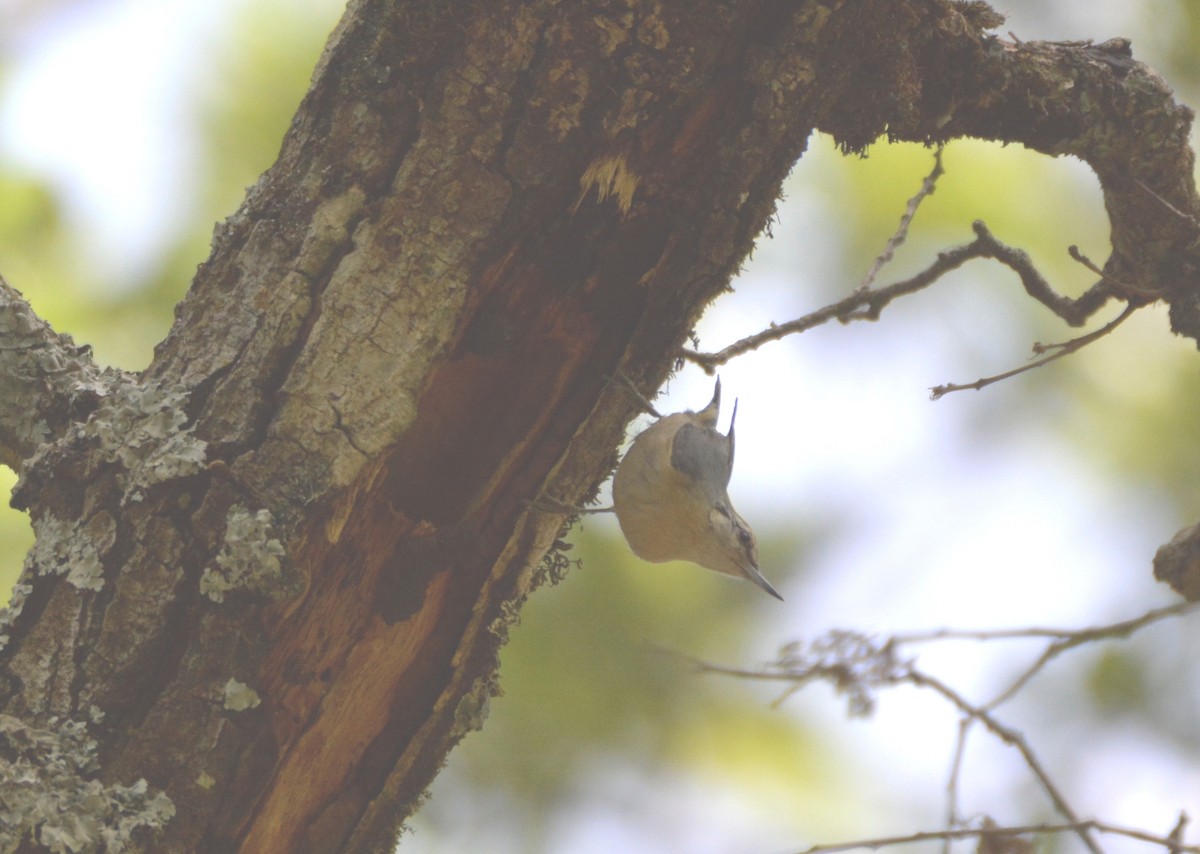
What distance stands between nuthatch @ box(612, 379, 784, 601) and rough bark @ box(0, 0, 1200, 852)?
30.0 inches

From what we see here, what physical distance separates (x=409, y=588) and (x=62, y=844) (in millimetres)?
583

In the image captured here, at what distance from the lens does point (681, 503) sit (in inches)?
101

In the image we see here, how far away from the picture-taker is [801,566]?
3.50 meters

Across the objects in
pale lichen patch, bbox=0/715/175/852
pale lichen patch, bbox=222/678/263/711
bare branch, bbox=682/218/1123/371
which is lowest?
pale lichen patch, bbox=0/715/175/852

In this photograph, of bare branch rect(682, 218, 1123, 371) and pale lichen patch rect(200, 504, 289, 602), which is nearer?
pale lichen patch rect(200, 504, 289, 602)

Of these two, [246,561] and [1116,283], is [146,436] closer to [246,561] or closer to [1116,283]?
[246,561]

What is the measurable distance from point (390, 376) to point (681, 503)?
116 cm

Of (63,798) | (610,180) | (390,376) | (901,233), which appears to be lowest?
(63,798)

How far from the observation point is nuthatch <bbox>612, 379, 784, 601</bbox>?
2.56 meters

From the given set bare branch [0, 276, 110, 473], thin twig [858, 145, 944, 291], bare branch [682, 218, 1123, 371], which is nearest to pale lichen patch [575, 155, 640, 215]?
bare branch [682, 218, 1123, 371]

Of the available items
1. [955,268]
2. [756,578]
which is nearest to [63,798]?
[756,578]

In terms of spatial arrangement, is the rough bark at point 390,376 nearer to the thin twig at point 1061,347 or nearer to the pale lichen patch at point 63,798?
the pale lichen patch at point 63,798

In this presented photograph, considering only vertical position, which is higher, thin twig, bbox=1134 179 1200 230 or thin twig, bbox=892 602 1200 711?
thin twig, bbox=1134 179 1200 230

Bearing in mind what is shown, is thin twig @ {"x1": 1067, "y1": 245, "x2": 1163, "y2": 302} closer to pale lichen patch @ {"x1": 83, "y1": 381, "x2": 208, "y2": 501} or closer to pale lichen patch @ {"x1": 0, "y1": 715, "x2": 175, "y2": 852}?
pale lichen patch @ {"x1": 83, "y1": 381, "x2": 208, "y2": 501}
